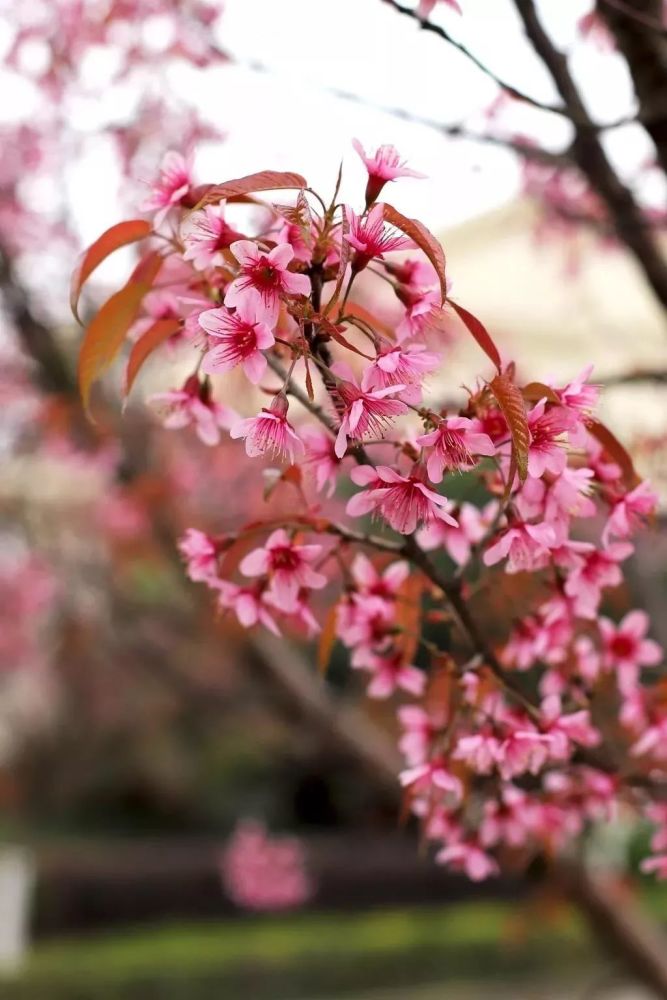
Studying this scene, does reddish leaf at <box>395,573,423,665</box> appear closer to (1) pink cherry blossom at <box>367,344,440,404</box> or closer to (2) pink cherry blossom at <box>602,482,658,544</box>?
(2) pink cherry blossom at <box>602,482,658,544</box>

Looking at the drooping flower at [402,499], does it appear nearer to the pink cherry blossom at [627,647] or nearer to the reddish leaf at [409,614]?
the reddish leaf at [409,614]

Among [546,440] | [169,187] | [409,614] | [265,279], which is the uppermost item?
[169,187]

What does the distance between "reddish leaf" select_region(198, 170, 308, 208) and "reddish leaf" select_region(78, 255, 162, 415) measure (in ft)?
0.49

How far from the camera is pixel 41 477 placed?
5.27 metres

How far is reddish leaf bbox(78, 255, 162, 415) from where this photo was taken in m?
0.65

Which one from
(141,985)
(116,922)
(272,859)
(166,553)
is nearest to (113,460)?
(166,553)

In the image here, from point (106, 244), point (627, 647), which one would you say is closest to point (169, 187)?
point (106, 244)

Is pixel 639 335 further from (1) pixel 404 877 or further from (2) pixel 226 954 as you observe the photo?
(2) pixel 226 954

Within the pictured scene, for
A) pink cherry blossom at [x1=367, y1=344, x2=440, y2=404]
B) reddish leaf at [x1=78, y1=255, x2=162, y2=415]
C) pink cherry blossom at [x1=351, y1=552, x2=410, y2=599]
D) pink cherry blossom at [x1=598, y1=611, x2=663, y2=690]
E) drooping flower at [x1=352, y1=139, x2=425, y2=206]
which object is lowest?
pink cherry blossom at [x1=598, y1=611, x2=663, y2=690]

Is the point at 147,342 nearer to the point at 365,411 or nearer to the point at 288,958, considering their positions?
the point at 365,411

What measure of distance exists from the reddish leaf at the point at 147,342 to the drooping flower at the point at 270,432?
0.55 feet

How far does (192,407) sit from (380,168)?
22cm

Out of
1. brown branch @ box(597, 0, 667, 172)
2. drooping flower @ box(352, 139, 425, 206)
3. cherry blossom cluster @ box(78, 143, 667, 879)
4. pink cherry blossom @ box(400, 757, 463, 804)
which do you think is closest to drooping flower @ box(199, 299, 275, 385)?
cherry blossom cluster @ box(78, 143, 667, 879)

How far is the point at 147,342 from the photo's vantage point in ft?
2.19
